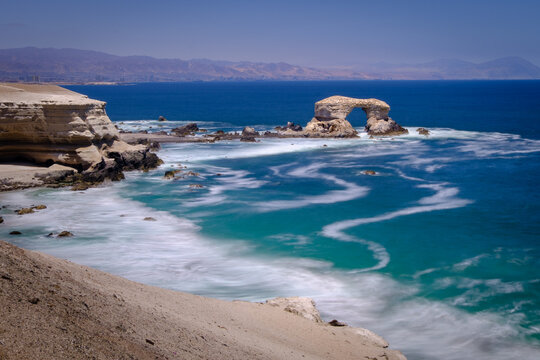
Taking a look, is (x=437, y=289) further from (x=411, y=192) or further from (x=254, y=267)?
(x=411, y=192)

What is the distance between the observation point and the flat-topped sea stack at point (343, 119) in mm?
49531

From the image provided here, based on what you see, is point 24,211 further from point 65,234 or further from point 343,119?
point 343,119

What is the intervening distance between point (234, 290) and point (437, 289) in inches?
243

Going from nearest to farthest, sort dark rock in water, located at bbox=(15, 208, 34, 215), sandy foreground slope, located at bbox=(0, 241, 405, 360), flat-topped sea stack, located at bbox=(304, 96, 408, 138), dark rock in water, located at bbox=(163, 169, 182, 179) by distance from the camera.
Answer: sandy foreground slope, located at bbox=(0, 241, 405, 360), dark rock in water, located at bbox=(15, 208, 34, 215), dark rock in water, located at bbox=(163, 169, 182, 179), flat-topped sea stack, located at bbox=(304, 96, 408, 138)

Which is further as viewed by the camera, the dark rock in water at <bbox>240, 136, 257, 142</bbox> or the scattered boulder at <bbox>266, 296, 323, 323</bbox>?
the dark rock in water at <bbox>240, 136, 257, 142</bbox>

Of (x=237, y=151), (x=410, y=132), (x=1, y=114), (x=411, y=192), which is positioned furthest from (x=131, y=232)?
(x=410, y=132)

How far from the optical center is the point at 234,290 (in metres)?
15.2

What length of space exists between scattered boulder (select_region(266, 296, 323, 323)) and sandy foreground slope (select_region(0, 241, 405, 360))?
0.87 feet

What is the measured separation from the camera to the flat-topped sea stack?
49.5 meters

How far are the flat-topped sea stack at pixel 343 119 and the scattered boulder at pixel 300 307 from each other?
38416 mm

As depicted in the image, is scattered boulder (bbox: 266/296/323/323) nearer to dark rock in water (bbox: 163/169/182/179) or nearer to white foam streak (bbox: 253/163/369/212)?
white foam streak (bbox: 253/163/369/212)

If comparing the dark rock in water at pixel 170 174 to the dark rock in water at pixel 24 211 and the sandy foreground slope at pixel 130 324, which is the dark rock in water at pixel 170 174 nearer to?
the dark rock in water at pixel 24 211

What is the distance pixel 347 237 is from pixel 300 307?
946 cm

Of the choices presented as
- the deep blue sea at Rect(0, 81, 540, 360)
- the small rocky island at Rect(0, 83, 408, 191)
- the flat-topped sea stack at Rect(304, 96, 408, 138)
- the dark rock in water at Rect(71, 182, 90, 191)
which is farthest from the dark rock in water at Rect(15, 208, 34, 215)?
the flat-topped sea stack at Rect(304, 96, 408, 138)
